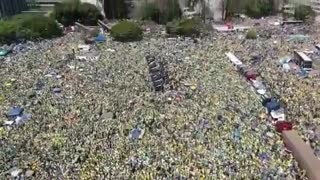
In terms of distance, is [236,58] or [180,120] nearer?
[180,120]

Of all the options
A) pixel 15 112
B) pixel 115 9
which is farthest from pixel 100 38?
pixel 15 112

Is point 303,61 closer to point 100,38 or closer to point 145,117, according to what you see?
point 145,117

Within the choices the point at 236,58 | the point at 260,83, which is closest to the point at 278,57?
the point at 236,58

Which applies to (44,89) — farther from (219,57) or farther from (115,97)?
(219,57)

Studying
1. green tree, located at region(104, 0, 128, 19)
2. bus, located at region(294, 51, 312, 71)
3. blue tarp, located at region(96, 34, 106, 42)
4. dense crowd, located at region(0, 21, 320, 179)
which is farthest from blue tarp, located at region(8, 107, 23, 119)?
green tree, located at region(104, 0, 128, 19)

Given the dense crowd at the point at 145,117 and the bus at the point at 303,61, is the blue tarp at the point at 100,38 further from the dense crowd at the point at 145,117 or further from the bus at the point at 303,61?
the bus at the point at 303,61

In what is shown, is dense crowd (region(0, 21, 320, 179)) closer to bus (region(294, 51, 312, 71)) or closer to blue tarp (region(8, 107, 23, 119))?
blue tarp (region(8, 107, 23, 119))

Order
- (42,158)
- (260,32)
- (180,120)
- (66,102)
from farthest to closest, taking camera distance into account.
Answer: (260,32) < (66,102) < (180,120) < (42,158)

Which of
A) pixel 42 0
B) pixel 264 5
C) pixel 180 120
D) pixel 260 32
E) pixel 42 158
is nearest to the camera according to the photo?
pixel 42 158
